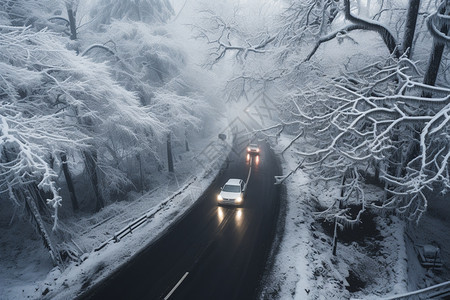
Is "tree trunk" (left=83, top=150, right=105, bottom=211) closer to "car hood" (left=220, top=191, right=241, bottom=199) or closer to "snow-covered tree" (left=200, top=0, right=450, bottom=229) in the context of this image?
"car hood" (left=220, top=191, right=241, bottom=199)

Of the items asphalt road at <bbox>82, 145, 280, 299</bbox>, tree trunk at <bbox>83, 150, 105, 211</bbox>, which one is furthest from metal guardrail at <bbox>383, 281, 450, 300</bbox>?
tree trunk at <bbox>83, 150, 105, 211</bbox>

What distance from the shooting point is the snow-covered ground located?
917 centimetres

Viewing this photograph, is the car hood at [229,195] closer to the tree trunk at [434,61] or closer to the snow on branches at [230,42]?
the snow on branches at [230,42]

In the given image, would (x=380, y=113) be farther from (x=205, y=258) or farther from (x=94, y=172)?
(x=94, y=172)

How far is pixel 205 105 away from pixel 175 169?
23.4 feet

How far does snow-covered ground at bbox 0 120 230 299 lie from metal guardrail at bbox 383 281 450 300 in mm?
10367

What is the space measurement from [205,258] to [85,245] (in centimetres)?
610

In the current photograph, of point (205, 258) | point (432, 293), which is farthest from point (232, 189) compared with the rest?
point (432, 293)

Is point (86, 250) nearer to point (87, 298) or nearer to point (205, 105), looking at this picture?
point (87, 298)

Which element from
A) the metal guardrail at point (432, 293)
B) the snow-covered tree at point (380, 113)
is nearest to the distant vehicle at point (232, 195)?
the snow-covered tree at point (380, 113)

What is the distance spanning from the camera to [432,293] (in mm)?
7086

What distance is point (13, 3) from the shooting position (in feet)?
42.7

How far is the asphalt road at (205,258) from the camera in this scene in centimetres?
881

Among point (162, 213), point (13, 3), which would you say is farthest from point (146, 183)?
point (13, 3)
